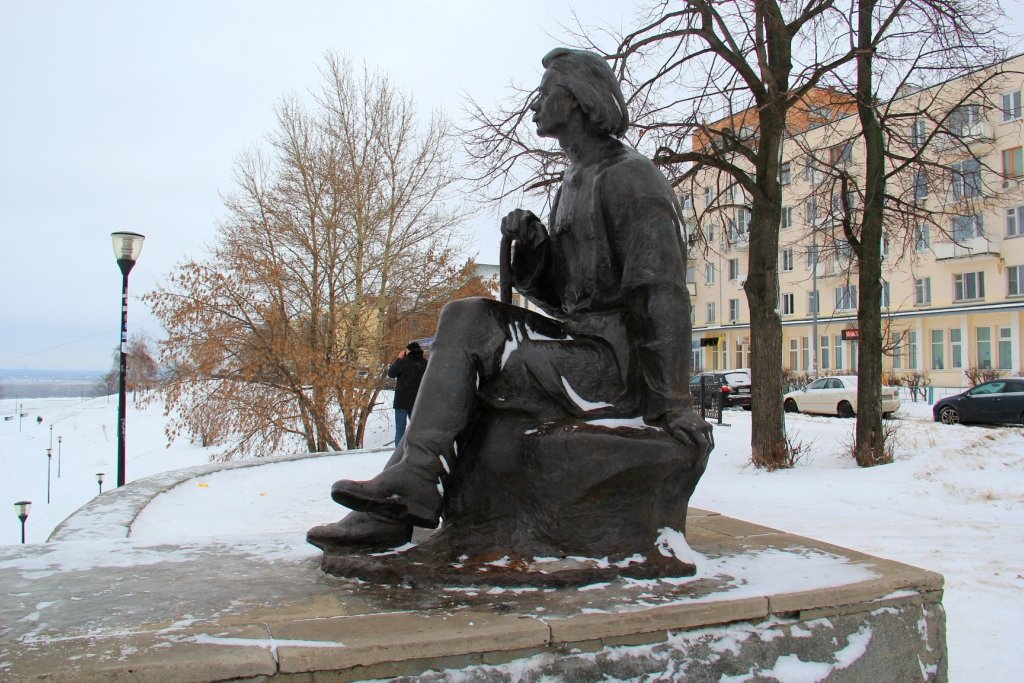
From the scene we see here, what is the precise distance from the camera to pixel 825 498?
25.5ft

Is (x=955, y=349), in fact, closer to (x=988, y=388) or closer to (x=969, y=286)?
(x=969, y=286)

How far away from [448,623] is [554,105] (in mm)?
2017

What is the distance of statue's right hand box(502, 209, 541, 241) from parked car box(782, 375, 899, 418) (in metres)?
19.3

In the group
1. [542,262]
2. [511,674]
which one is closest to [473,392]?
[542,262]

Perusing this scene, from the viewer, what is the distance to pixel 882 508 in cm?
718

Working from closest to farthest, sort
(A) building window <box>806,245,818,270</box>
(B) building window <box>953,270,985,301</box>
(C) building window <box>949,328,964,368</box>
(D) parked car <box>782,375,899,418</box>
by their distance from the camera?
(A) building window <box>806,245,818,270</box>
(D) parked car <box>782,375,899,418</box>
(B) building window <box>953,270,985,301</box>
(C) building window <box>949,328,964,368</box>

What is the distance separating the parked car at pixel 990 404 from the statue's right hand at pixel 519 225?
56.0 ft

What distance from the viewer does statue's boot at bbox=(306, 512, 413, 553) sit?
2766 mm

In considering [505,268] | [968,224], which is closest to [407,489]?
[505,268]

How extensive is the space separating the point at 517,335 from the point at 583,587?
0.91 m

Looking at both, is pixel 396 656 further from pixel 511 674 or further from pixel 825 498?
pixel 825 498

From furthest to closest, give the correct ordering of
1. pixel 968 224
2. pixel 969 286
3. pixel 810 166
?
pixel 969 286
pixel 968 224
pixel 810 166

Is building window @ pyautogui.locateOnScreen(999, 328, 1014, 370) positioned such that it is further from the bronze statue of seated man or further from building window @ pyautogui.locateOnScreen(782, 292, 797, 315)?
the bronze statue of seated man

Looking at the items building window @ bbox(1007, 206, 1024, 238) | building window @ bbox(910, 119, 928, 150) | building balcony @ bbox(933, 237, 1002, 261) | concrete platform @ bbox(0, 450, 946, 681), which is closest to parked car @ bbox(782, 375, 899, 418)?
building window @ bbox(910, 119, 928, 150)
